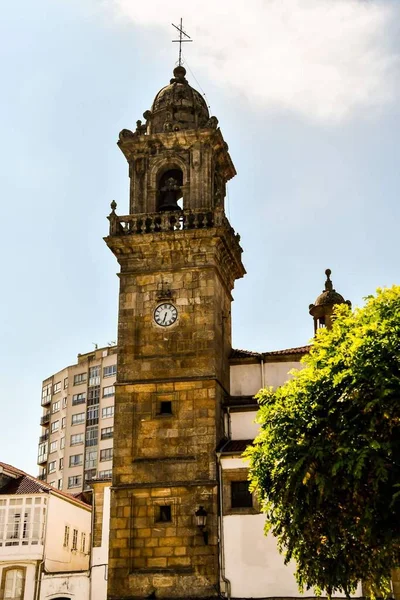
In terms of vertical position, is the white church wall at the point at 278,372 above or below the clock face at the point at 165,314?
below

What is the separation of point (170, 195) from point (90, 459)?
4344cm

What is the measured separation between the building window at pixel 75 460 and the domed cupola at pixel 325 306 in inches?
1699

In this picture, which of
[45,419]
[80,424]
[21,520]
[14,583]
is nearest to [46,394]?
[45,419]

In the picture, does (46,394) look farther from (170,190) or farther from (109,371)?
(170,190)

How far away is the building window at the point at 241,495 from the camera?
87.5 ft

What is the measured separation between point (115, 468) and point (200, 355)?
4557 millimetres

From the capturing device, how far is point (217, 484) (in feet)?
87.6

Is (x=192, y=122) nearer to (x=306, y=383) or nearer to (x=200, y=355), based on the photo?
(x=200, y=355)

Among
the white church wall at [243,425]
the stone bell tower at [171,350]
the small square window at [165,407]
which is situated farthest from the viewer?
the white church wall at [243,425]

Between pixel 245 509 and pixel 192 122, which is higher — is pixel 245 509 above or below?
below

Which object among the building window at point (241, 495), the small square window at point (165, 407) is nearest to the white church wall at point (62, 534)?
the small square window at point (165, 407)

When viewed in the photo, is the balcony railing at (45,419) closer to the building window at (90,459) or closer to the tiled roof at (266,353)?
the building window at (90,459)

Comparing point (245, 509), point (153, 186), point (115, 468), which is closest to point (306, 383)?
point (245, 509)

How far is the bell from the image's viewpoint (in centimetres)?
3075
